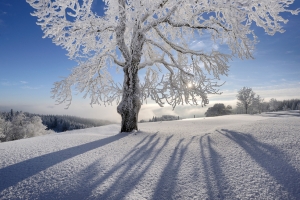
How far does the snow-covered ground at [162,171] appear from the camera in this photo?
8.13 ft

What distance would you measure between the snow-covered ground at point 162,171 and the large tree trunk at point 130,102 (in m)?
2.73

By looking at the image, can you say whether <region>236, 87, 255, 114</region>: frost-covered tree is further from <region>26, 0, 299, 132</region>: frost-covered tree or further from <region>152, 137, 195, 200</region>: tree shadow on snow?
<region>152, 137, 195, 200</region>: tree shadow on snow

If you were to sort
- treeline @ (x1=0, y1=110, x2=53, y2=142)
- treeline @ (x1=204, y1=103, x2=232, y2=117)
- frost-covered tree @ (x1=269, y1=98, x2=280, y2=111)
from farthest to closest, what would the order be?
frost-covered tree @ (x1=269, y1=98, x2=280, y2=111) → treeline @ (x1=204, y1=103, x2=232, y2=117) → treeline @ (x1=0, y1=110, x2=53, y2=142)

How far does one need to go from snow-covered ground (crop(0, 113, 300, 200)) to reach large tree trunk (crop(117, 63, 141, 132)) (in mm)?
2733

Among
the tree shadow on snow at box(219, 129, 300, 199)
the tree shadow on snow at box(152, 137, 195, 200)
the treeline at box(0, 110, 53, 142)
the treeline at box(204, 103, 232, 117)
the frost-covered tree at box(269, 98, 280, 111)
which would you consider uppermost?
the frost-covered tree at box(269, 98, 280, 111)

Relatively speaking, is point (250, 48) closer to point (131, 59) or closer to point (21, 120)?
point (131, 59)

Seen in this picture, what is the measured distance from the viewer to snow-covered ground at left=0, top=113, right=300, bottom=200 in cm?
248

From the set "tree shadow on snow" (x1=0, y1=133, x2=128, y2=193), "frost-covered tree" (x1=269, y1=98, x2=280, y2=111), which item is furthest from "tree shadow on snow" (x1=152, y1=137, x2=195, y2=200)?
"frost-covered tree" (x1=269, y1=98, x2=280, y2=111)

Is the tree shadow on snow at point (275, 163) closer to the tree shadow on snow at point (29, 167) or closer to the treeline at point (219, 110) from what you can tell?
the tree shadow on snow at point (29, 167)

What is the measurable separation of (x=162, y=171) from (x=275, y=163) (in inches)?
83.1

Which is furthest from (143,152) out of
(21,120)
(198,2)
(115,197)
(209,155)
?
(21,120)

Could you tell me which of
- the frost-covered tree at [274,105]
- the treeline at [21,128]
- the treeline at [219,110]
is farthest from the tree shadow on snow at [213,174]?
the frost-covered tree at [274,105]

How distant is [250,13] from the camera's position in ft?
21.3

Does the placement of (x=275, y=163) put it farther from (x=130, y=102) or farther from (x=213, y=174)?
(x=130, y=102)
